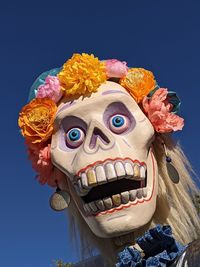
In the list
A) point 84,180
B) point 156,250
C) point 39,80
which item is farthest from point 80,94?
point 156,250

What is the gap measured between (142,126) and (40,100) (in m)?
0.53

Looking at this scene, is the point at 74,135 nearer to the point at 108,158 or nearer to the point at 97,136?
the point at 97,136

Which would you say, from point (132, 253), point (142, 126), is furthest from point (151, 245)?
point (142, 126)

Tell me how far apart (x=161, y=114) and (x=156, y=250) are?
0.88m

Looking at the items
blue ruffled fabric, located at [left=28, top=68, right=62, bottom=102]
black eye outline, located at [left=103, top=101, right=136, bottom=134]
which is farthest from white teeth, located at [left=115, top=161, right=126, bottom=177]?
blue ruffled fabric, located at [left=28, top=68, right=62, bottom=102]

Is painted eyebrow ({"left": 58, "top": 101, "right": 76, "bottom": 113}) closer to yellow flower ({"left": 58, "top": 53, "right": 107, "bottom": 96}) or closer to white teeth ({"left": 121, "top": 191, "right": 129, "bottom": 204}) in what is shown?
yellow flower ({"left": 58, "top": 53, "right": 107, "bottom": 96})

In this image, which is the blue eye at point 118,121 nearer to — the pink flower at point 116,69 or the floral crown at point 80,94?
the floral crown at point 80,94

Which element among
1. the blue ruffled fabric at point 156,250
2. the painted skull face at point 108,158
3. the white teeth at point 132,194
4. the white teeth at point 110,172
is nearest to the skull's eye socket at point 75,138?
the painted skull face at point 108,158

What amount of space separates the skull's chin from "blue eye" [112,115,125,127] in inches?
8.2

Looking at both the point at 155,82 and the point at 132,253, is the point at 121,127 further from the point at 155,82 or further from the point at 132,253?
the point at 132,253

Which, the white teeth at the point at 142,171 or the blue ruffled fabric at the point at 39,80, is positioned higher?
the blue ruffled fabric at the point at 39,80

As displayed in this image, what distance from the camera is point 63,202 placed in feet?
7.51

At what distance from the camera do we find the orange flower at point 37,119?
2.35 metres

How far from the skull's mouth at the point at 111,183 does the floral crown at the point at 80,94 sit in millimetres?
276
